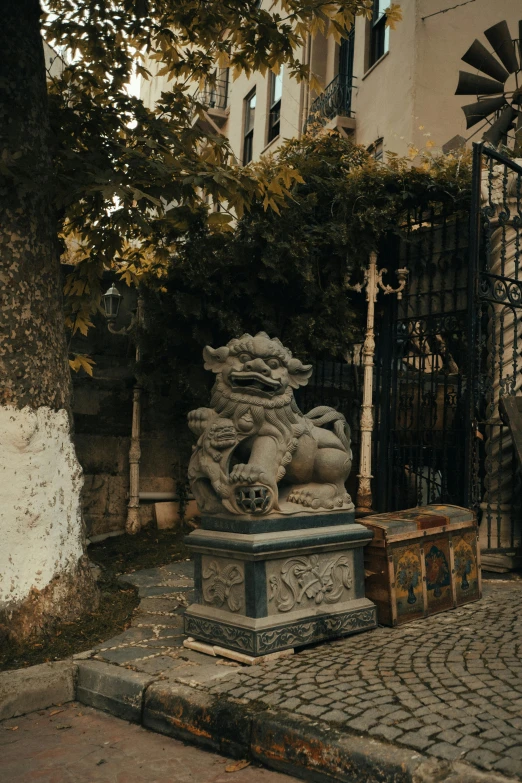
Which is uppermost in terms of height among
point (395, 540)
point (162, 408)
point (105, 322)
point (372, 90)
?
point (372, 90)

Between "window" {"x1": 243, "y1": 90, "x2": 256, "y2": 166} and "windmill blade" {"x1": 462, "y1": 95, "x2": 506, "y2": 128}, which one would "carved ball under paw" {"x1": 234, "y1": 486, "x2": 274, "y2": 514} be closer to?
"windmill blade" {"x1": 462, "y1": 95, "x2": 506, "y2": 128}

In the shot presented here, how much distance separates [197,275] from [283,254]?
A: 1005 mm

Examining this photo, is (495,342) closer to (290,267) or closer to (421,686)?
(290,267)

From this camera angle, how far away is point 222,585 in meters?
4.46

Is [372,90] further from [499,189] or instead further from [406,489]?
[406,489]

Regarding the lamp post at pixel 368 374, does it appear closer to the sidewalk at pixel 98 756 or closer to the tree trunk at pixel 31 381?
the tree trunk at pixel 31 381

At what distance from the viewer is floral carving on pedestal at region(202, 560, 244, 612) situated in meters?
4.36

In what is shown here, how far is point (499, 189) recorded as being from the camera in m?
7.27

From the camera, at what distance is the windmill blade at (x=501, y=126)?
31.5ft

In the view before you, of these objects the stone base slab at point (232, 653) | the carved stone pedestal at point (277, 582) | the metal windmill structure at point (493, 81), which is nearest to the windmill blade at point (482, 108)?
the metal windmill structure at point (493, 81)

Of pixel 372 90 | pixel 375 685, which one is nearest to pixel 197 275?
pixel 375 685

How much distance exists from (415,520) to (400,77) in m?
9.39

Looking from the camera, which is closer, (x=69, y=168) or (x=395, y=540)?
(x=395, y=540)

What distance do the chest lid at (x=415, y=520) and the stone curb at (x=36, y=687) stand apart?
2.13m
